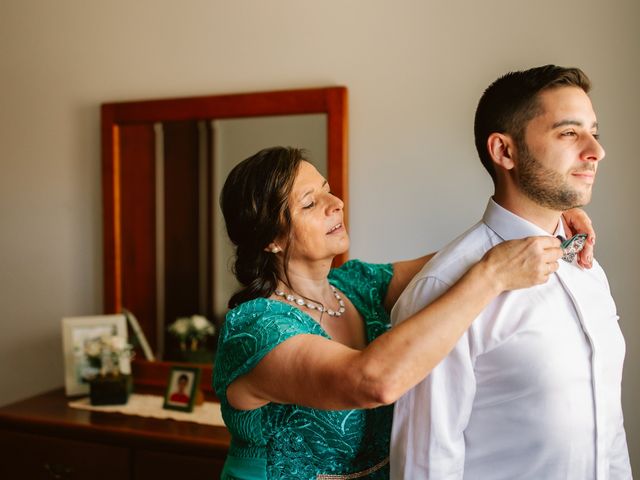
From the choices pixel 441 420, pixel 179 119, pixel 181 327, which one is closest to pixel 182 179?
pixel 179 119

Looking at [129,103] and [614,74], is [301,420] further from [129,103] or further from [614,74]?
[129,103]

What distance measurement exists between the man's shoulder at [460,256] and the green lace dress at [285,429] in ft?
0.92

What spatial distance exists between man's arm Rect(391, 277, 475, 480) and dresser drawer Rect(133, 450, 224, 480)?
3.05 feet

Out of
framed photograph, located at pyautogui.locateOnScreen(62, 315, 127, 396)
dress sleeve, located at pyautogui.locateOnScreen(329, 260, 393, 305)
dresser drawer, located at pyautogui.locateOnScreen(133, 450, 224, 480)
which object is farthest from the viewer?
framed photograph, located at pyautogui.locateOnScreen(62, 315, 127, 396)

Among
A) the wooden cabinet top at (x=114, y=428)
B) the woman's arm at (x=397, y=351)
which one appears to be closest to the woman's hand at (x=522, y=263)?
the woman's arm at (x=397, y=351)

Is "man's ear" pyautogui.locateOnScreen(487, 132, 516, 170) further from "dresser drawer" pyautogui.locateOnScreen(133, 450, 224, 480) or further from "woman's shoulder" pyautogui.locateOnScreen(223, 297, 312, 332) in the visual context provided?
"dresser drawer" pyautogui.locateOnScreen(133, 450, 224, 480)

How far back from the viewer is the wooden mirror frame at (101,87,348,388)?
2322 mm

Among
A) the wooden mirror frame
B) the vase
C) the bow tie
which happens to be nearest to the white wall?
the wooden mirror frame

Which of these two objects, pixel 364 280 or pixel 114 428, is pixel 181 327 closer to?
pixel 114 428

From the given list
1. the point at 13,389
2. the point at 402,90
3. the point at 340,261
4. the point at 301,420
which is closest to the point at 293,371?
the point at 301,420

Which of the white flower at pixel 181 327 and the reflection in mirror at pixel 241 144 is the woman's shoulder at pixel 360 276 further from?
the white flower at pixel 181 327

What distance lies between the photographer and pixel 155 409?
237 cm

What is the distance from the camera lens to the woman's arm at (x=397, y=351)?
1.11 m

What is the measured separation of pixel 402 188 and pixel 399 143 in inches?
6.2
